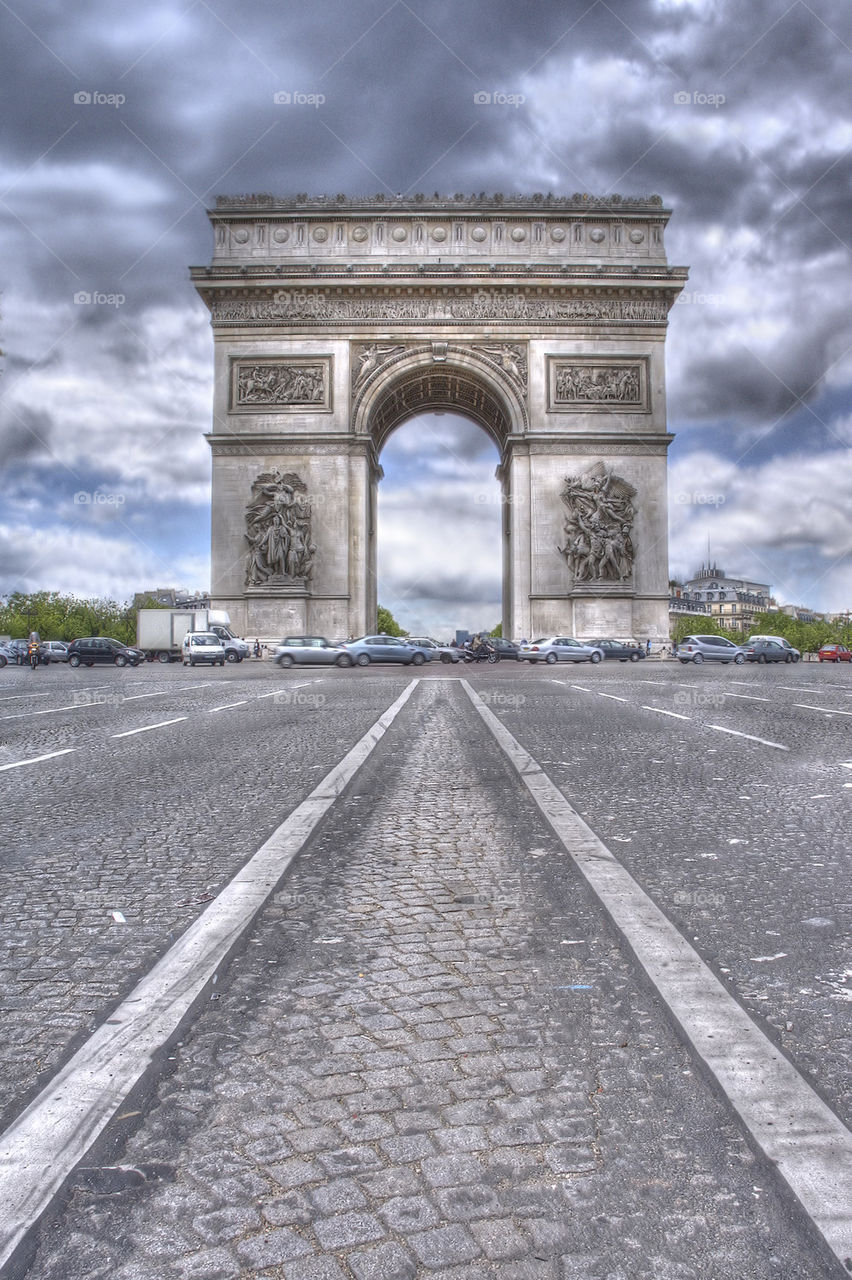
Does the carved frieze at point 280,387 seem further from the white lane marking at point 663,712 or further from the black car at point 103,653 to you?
the white lane marking at point 663,712

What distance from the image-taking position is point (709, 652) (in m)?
38.0

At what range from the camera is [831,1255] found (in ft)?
4.21

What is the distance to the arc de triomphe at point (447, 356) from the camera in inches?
1479

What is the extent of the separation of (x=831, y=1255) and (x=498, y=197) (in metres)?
42.9

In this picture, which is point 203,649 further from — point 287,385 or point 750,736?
point 750,736

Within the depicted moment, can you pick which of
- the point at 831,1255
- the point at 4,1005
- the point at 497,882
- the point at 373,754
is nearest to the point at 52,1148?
the point at 4,1005

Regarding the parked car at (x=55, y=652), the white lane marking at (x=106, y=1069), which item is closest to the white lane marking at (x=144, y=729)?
the white lane marking at (x=106, y=1069)

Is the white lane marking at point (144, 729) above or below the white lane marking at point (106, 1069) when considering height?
below

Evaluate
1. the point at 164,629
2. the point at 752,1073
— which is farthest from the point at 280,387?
the point at 752,1073

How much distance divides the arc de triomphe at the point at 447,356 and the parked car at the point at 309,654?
5261 millimetres

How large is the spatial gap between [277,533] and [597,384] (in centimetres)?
1634

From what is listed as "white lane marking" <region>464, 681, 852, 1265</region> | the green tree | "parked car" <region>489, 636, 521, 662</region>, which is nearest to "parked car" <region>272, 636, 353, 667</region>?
"parked car" <region>489, 636, 521, 662</region>

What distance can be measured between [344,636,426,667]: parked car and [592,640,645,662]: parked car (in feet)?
27.6

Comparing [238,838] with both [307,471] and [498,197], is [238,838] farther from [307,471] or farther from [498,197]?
[498,197]
